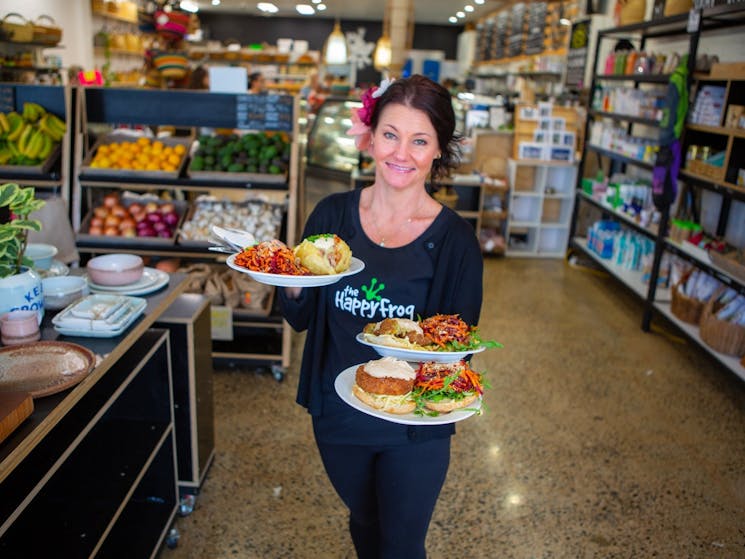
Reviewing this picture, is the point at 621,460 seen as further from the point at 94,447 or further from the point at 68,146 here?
the point at 68,146

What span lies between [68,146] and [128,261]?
1.97 metres

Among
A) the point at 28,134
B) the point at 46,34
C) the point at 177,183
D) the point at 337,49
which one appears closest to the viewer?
the point at 28,134

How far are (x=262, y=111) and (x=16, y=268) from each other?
7.61 feet

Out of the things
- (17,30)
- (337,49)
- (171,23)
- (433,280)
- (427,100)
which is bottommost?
(433,280)

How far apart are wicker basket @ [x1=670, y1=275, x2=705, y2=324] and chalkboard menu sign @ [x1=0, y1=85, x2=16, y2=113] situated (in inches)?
187

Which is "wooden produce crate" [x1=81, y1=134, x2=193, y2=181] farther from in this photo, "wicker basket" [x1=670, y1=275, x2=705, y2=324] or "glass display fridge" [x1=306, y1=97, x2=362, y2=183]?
"wicker basket" [x1=670, y1=275, x2=705, y2=324]

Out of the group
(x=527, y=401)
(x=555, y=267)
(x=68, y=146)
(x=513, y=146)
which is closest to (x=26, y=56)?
(x=68, y=146)

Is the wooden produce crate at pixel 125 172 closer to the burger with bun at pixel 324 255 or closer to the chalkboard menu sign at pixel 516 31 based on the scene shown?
the burger with bun at pixel 324 255

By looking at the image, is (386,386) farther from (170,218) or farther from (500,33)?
(500,33)

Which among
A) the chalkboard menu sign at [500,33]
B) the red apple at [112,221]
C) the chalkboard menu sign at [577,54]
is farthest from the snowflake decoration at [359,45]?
the red apple at [112,221]

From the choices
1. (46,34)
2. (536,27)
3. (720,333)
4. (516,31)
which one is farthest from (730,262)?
(516,31)

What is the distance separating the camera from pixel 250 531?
2.73 meters

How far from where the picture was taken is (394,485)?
5.94ft

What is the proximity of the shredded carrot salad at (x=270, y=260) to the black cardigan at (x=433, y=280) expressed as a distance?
0.86ft
